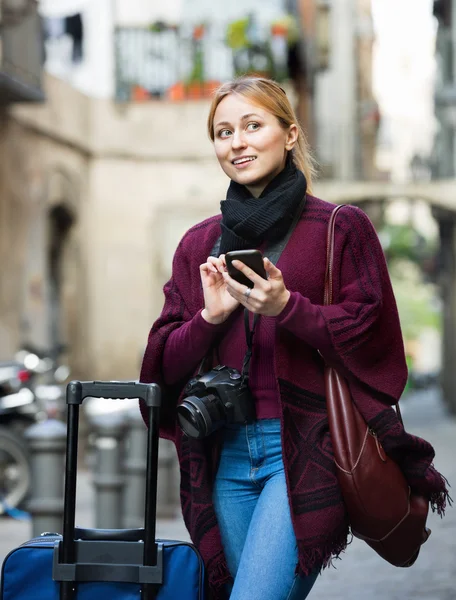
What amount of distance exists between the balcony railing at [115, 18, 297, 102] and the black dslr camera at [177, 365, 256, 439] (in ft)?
50.7

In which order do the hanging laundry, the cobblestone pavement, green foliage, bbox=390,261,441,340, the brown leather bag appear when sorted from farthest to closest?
1. green foliage, bbox=390,261,441,340
2. the hanging laundry
3. the cobblestone pavement
4. the brown leather bag

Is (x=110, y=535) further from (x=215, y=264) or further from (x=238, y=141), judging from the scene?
(x=238, y=141)

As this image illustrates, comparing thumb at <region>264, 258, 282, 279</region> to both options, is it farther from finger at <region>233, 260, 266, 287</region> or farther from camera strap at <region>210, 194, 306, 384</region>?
camera strap at <region>210, 194, 306, 384</region>

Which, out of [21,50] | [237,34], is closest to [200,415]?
[21,50]

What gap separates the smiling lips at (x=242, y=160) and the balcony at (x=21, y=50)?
410 inches

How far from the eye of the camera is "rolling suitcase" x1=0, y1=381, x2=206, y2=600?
2.76 metres

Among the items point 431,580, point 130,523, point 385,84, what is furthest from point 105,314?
point 385,84

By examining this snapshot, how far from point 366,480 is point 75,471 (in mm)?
653

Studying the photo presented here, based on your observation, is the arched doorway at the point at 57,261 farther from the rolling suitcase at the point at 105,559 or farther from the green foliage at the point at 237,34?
the rolling suitcase at the point at 105,559

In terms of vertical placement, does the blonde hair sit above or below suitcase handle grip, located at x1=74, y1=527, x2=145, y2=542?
above

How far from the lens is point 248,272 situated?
9.05ft

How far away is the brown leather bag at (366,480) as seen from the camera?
2883 mm

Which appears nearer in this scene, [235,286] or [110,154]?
[235,286]

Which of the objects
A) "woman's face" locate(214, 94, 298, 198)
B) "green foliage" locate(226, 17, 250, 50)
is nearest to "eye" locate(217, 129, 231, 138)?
"woman's face" locate(214, 94, 298, 198)
